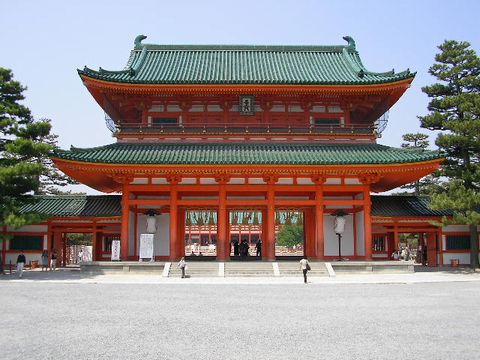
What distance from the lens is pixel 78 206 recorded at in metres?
33.4

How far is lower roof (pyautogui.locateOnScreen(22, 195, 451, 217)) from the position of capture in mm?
32250

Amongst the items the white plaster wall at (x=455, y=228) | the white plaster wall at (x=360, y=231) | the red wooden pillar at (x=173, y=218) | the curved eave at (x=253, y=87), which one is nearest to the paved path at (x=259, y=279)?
the red wooden pillar at (x=173, y=218)

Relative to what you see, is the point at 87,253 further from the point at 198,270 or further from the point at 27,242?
the point at 198,270

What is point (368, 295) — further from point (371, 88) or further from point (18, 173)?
point (18, 173)

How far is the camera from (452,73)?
32.0 m

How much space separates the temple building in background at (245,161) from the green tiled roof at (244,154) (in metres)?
0.08

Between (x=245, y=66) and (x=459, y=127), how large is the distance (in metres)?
14.6

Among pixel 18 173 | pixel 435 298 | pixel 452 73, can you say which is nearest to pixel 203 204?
pixel 18 173

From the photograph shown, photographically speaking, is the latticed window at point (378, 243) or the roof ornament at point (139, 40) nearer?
the latticed window at point (378, 243)

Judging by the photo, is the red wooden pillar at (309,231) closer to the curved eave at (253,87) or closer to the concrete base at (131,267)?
Answer: the curved eave at (253,87)

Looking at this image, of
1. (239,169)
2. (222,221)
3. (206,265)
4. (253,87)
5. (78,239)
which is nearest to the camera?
(239,169)

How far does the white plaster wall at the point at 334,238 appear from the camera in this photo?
100 feet

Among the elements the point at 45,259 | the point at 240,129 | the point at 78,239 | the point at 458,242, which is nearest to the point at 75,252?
the point at 78,239

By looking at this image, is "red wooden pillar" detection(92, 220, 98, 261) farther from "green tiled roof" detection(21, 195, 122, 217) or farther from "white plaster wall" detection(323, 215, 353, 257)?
"white plaster wall" detection(323, 215, 353, 257)
